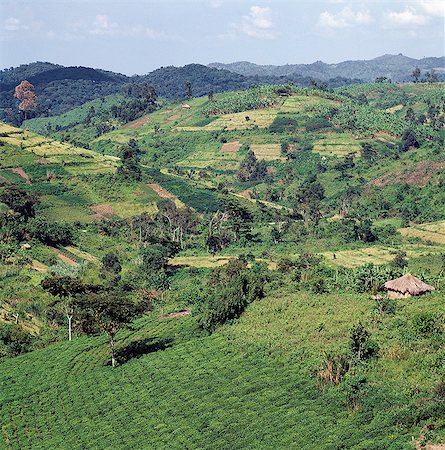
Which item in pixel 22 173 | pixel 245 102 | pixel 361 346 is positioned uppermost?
pixel 245 102

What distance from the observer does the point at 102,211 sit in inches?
4102

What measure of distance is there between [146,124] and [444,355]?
167 metres

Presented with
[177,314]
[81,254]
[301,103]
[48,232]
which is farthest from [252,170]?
[177,314]

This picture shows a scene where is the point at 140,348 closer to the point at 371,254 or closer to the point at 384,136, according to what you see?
the point at 371,254

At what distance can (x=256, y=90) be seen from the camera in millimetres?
190375

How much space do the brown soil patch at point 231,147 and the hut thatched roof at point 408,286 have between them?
348 ft

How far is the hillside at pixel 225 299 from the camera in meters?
34.3

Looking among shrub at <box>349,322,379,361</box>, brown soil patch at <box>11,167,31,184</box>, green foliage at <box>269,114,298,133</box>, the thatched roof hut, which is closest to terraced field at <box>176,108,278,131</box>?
green foliage at <box>269,114,298,133</box>

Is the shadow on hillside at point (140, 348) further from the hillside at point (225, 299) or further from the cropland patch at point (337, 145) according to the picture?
the cropland patch at point (337, 145)

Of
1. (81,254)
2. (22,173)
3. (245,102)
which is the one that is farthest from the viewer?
(245,102)

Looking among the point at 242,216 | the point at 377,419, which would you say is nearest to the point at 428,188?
the point at 242,216

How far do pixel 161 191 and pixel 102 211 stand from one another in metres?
13.9

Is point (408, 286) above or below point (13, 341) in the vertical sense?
above

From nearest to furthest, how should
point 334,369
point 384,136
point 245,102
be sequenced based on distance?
point 334,369, point 384,136, point 245,102
